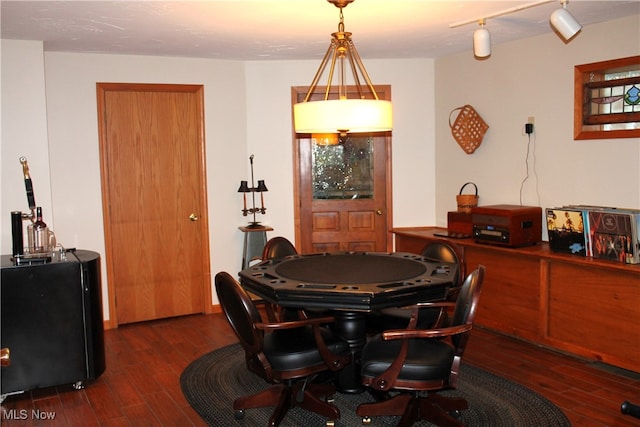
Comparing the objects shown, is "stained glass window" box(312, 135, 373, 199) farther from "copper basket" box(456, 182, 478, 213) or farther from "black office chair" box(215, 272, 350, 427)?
"black office chair" box(215, 272, 350, 427)

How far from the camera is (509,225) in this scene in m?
4.32

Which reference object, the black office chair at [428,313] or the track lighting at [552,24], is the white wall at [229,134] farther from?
the black office chair at [428,313]

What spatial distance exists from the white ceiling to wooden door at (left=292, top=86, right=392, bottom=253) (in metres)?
0.96

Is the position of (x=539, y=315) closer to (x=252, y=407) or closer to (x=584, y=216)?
(x=584, y=216)

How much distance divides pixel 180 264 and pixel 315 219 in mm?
1323

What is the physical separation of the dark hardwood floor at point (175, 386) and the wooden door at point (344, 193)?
1402mm

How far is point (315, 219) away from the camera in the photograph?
5527mm

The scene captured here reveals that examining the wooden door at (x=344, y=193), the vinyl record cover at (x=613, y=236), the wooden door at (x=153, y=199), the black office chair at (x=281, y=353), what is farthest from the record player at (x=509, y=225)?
the wooden door at (x=153, y=199)

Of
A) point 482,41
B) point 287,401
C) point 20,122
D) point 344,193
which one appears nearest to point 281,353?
point 287,401

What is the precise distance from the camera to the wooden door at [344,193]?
5484mm

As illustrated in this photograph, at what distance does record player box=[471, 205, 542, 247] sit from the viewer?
4336mm

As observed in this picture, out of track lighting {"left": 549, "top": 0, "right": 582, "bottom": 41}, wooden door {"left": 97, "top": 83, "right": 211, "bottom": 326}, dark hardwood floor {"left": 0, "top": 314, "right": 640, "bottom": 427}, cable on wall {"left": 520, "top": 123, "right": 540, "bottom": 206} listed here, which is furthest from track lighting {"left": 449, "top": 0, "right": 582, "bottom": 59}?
wooden door {"left": 97, "top": 83, "right": 211, "bottom": 326}

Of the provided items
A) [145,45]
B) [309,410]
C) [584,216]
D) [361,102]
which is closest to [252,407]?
[309,410]

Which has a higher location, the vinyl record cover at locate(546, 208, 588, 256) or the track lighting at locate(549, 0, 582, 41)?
the track lighting at locate(549, 0, 582, 41)
